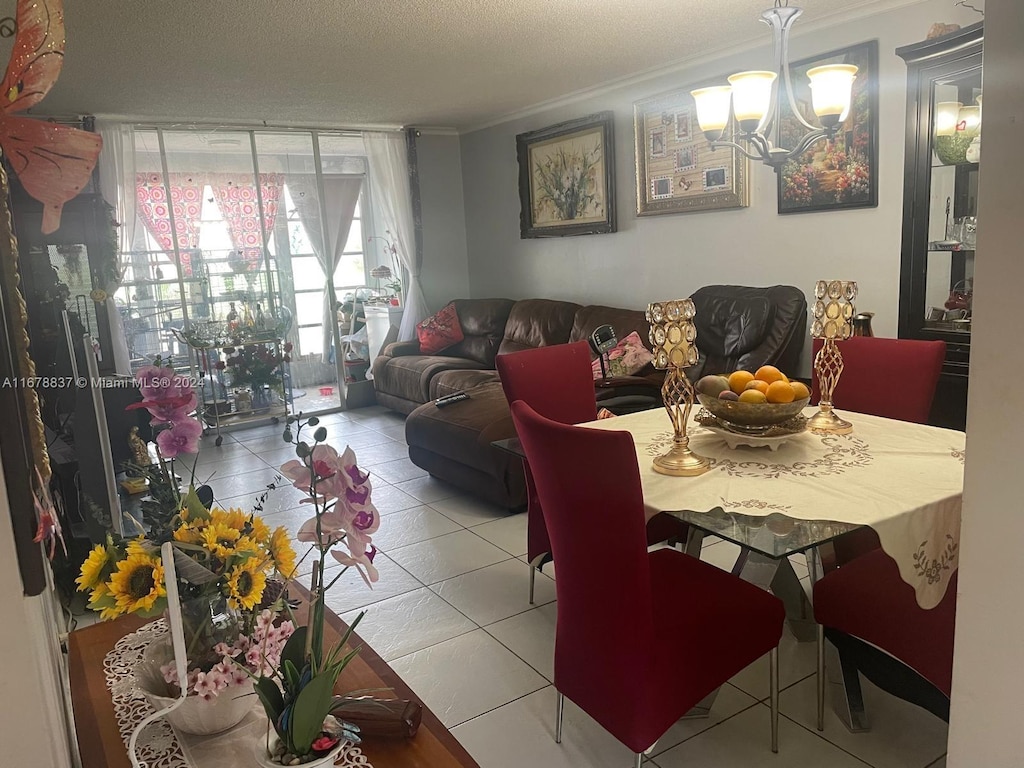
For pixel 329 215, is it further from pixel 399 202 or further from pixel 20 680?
pixel 20 680

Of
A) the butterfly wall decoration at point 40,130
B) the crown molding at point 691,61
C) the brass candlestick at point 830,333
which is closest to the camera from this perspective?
the butterfly wall decoration at point 40,130

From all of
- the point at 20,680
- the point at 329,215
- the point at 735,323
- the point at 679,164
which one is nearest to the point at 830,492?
the point at 20,680

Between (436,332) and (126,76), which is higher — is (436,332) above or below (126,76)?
below

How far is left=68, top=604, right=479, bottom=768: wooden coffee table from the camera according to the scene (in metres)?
1.09

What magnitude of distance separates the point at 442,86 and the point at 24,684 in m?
4.92

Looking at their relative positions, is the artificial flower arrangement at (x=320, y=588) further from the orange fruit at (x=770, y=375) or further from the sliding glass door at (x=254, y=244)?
the sliding glass door at (x=254, y=244)

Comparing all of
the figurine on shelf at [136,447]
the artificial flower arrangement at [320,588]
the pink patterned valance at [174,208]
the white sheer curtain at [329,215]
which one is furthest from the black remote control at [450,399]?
the artificial flower arrangement at [320,588]

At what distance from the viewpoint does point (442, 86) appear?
508 cm

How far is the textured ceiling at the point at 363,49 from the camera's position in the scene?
339 cm

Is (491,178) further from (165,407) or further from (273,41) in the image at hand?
(165,407)

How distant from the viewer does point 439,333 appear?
20.8ft

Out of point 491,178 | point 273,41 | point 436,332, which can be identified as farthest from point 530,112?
point 273,41

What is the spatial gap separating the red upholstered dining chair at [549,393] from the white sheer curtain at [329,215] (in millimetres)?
4137

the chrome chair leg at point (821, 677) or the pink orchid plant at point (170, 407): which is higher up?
the pink orchid plant at point (170, 407)
